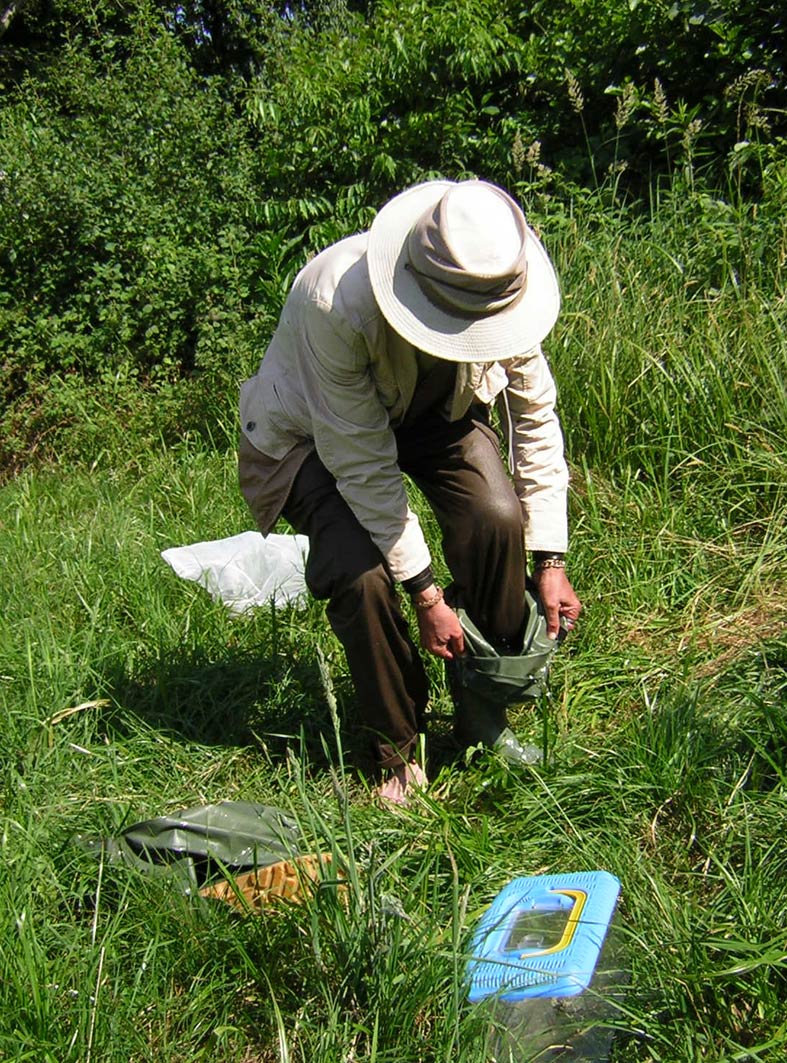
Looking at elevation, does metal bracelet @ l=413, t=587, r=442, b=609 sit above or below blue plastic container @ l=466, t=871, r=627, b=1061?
above

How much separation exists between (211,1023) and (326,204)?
5464 millimetres

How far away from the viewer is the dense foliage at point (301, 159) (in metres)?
5.78

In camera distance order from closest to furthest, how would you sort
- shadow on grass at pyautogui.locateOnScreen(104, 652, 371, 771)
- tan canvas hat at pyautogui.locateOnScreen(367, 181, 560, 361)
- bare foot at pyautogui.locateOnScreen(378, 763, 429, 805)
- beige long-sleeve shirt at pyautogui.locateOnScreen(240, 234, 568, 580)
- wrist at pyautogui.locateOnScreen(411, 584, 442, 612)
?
tan canvas hat at pyautogui.locateOnScreen(367, 181, 560, 361)
beige long-sleeve shirt at pyautogui.locateOnScreen(240, 234, 568, 580)
wrist at pyautogui.locateOnScreen(411, 584, 442, 612)
bare foot at pyautogui.locateOnScreen(378, 763, 429, 805)
shadow on grass at pyautogui.locateOnScreen(104, 652, 371, 771)

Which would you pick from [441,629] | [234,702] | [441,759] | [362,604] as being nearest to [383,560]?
[362,604]

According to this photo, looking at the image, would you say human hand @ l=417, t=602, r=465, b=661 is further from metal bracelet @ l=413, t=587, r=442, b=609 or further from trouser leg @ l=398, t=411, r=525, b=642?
trouser leg @ l=398, t=411, r=525, b=642

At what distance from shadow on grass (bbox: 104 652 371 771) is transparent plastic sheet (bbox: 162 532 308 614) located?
0.41m

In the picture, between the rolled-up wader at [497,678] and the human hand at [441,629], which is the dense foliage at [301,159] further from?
the human hand at [441,629]

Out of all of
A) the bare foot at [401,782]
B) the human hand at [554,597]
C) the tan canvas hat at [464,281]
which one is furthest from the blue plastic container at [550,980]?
the tan canvas hat at [464,281]

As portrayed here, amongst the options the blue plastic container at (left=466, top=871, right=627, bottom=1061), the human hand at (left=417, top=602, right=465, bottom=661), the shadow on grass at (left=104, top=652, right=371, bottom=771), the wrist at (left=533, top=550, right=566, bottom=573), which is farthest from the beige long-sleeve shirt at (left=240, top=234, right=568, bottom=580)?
the blue plastic container at (left=466, top=871, right=627, bottom=1061)

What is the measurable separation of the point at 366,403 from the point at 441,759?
1200 millimetres

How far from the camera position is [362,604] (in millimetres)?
3074

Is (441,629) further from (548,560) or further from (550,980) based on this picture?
(550,980)

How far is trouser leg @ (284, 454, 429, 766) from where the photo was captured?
3064mm

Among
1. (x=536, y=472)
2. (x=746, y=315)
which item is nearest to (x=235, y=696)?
(x=536, y=472)
